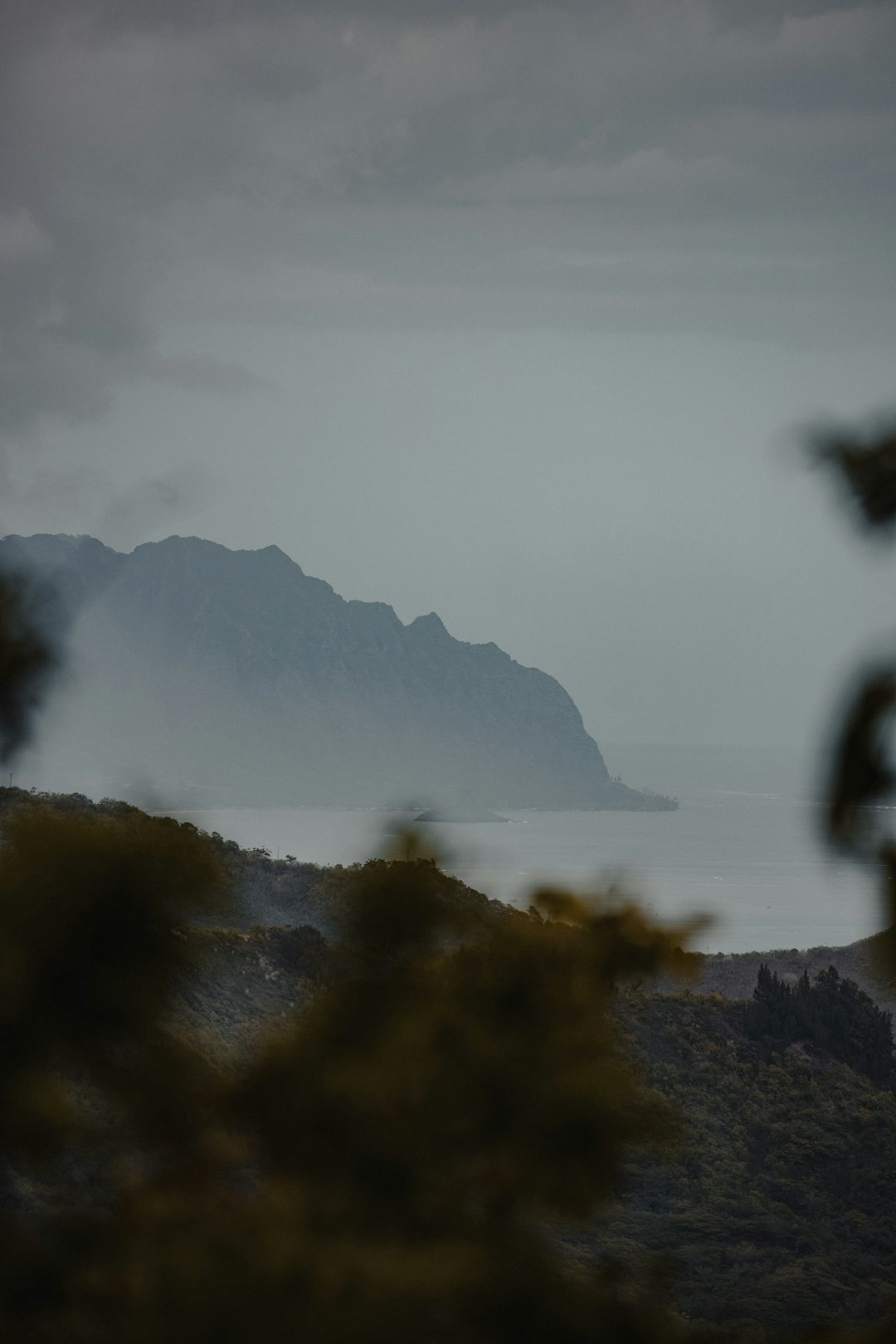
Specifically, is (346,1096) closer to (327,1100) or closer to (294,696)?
(327,1100)

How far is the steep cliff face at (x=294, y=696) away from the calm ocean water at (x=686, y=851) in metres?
0.44

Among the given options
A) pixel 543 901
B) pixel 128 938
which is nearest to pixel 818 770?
pixel 543 901

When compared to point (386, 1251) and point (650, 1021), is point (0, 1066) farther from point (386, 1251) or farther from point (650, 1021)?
point (650, 1021)

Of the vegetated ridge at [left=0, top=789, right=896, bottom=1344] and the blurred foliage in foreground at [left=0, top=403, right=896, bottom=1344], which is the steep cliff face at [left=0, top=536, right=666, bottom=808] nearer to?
the blurred foliage in foreground at [left=0, top=403, right=896, bottom=1344]

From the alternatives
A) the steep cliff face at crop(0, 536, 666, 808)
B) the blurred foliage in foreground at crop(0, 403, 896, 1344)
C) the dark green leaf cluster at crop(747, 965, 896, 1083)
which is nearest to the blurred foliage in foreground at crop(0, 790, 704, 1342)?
the blurred foliage in foreground at crop(0, 403, 896, 1344)

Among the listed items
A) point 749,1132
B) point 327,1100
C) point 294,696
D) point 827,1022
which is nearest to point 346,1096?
point 327,1100

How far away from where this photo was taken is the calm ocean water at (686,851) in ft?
5.38

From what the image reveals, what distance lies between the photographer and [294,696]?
6031 centimetres

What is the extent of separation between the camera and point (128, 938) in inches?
64.8

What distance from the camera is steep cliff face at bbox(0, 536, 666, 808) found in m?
15.8

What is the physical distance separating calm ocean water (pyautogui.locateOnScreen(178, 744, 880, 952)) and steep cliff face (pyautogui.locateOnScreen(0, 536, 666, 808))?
0.44 m

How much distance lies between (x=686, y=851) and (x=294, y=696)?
26276 mm

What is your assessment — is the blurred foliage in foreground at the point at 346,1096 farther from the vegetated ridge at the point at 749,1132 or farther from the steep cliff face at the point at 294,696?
the vegetated ridge at the point at 749,1132

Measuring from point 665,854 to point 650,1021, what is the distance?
21001 millimetres
